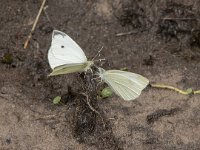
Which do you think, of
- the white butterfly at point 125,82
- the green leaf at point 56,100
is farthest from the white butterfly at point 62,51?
the green leaf at point 56,100

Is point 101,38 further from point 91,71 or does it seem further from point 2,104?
point 2,104

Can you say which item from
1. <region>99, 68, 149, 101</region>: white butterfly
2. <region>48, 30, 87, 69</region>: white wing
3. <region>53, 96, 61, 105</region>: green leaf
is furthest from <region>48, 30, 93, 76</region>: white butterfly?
<region>53, 96, 61, 105</region>: green leaf

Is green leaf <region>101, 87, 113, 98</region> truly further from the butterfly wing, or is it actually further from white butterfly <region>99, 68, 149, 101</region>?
the butterfly wing

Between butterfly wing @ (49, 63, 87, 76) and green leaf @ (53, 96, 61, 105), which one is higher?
butterfly wing @ (49, 63, 87, 76)

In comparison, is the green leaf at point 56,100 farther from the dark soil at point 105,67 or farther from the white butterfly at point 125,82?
the white butterfly at point 125,82

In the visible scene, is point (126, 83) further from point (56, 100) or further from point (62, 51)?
point (56, 100)

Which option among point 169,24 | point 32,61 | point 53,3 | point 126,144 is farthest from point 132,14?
point 126,144
